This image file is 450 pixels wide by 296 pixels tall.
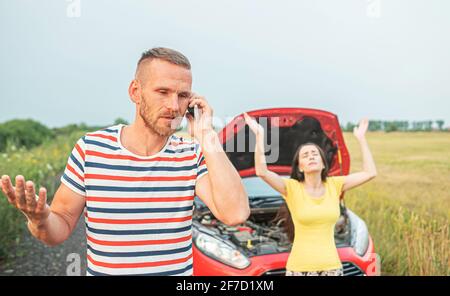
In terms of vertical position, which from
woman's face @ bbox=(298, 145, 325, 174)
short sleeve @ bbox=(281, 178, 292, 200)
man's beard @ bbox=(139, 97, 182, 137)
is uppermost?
man's beard @ bbox=(139, 97, 182, 137)

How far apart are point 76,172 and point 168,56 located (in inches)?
15.0

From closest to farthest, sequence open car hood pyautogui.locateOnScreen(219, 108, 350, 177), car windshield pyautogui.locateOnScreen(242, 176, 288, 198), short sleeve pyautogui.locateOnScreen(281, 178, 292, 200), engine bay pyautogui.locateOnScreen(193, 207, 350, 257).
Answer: short sleeve pyautogui.locateOnScreen(281, 178, 292, 200), engine bay pyautogui.locateOnScreen(193, 207, 350, 257), open car hood pyautogui.locateOnScreen(219, 108, 350, 177), car windshield pyautogui.locateOnScreen(242, 176, 288, 198)

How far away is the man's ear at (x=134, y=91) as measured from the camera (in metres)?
1.16

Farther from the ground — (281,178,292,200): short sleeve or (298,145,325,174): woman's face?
(298,145,325,174): woman's face

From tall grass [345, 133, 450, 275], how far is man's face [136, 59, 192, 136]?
6.95 feet

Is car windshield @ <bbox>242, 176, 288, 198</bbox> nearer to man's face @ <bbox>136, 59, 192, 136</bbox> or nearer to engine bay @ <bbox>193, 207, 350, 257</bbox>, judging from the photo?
engine bay @ <bbox>193, 207, 350, 257</bbox>

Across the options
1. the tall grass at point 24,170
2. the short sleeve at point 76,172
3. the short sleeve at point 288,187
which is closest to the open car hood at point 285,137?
the short sleeve at point 288,187

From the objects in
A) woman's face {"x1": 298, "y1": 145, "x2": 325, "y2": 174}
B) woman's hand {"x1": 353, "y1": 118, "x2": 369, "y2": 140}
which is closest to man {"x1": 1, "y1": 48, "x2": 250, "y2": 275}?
woman's face {"x1": 298, "y1": 145, "x2": 325, "y2": 174}

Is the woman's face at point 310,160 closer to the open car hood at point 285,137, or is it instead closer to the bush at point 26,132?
the open car hood at point 285,137

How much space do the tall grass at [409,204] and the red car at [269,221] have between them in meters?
0.43

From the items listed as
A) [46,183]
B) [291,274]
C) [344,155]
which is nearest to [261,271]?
[291,274]

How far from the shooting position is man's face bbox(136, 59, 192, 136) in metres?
1.10

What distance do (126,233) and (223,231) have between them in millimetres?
1456

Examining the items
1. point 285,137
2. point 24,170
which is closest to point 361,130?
point 285,137
